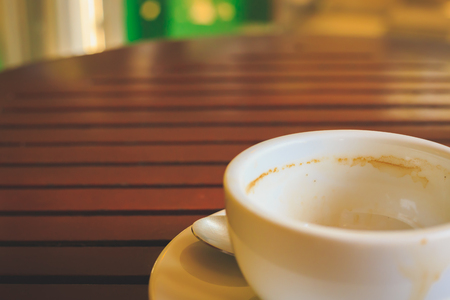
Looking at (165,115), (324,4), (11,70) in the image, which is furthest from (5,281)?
(324,4)

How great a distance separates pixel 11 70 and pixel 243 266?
731 mm

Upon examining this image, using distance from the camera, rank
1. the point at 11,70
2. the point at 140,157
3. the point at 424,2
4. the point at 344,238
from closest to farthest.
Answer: the point at 344,238
the point at 140,157
the point at 11,70
the point at 424,2

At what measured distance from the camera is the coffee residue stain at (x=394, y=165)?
9.1 inches

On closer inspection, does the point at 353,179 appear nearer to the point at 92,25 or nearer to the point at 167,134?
the point at 167,134

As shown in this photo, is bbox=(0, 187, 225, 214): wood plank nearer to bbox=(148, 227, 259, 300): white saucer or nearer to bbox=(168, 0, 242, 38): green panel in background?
bbox=(148, 227, 259, 300): white saucer

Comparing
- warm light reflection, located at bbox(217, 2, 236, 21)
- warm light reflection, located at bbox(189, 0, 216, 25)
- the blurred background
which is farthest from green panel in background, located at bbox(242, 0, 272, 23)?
warm light reflection, located at bbox(189, 0, 216, 25)

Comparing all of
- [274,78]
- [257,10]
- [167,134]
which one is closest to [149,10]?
[257,10]

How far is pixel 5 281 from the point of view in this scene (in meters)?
0.25

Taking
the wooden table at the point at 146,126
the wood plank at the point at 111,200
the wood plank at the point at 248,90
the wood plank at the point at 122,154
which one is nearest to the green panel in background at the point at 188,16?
the wooden table at the point at 146,126

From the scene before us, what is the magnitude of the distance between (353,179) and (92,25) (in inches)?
85.6

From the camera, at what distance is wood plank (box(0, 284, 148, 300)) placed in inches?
9.1

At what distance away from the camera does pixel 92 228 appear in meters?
0.30

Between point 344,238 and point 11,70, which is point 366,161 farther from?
point 11,70

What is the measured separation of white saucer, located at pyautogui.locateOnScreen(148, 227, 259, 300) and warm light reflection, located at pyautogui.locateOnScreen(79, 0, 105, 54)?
202cm
